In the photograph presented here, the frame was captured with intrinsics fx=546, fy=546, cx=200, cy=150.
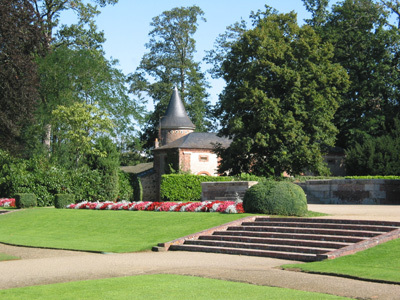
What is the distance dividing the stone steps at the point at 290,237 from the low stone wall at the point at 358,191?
35.4 ft

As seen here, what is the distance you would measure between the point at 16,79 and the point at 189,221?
1777 cm

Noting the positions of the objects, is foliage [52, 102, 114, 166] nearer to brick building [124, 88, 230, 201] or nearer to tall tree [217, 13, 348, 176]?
brick building [124, 88, 230, 201]

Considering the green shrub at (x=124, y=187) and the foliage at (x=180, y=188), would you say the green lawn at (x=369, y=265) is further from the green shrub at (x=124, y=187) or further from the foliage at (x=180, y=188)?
the green shrub at (x=124, y=187)

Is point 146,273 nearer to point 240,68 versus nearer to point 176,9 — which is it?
point 240,68

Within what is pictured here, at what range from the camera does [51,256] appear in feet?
51.3

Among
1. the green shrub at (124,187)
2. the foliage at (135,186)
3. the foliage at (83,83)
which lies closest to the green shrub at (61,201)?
the green shrub at (124,187)

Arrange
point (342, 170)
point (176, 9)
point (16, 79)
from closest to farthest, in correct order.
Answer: point (16, 79), point (342, 170), point (176, 9)

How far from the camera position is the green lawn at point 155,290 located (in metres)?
8.66

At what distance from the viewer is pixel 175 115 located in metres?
59.4

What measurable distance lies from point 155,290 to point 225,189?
60.2 ft

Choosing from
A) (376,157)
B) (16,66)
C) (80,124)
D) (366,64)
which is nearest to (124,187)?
(80,124)

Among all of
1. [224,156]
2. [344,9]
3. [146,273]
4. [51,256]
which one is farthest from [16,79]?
[344,9]

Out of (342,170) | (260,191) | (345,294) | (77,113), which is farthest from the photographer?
(342,170)

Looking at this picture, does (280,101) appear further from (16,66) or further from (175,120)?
(175,120)
